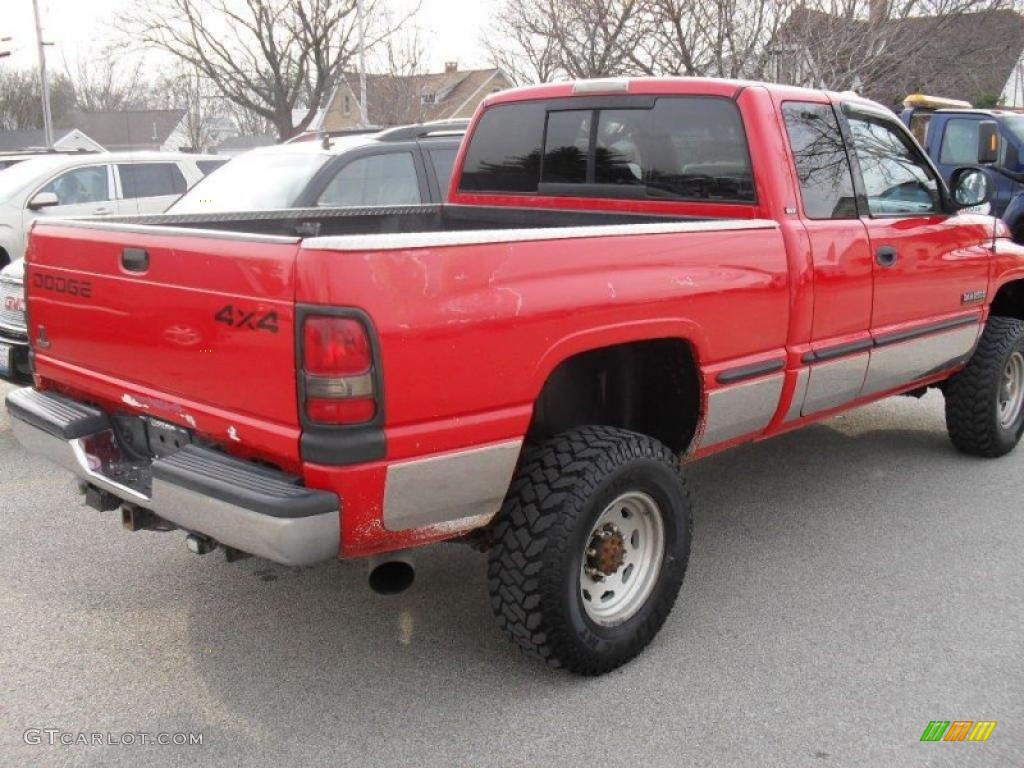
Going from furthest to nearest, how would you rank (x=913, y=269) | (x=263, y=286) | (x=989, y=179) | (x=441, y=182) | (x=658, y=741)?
(x=441, y=182) < (x=989, y=179) < (x=913, y=269) < (x=658, y=741) < (x=263, y=286)

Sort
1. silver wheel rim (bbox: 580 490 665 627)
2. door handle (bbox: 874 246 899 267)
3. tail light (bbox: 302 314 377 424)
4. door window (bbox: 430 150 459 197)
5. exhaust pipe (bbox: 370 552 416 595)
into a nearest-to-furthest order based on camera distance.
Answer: tail light (bbox: 302 314 377 424)
exhaust pipe (bbox: 370 552 416 595)
silver wheel rim (bbox: 580 490 665 627)
door handle (bbox: 874 246 899 267)
door window (bbox: 430 150 459 197)

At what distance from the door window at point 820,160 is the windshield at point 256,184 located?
3.78 meters

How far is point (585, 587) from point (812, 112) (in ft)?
7.46

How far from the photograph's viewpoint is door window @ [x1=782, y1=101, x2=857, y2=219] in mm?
3924

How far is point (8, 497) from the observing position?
4.91 m

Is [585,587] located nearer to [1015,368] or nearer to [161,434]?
[161,434]

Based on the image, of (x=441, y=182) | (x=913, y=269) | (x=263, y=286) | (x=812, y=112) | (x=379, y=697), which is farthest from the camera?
(x=441, y=182)

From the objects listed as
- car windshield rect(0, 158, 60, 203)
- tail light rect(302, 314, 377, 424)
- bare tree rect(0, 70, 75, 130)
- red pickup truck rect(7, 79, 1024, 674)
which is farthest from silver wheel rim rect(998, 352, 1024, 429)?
bare tree rect(0, 70, 75, 130)

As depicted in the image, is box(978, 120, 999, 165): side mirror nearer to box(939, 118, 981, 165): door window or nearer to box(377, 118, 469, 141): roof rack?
box(939, 118, 981, 165): door window

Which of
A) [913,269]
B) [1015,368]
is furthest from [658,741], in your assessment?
[1015,368]

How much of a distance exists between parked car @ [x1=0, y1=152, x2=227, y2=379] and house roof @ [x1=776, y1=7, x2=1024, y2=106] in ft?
31.5

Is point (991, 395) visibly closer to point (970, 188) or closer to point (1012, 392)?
point (1012, 392)

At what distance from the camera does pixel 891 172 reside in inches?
178

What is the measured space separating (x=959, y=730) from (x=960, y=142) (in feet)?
32.9
